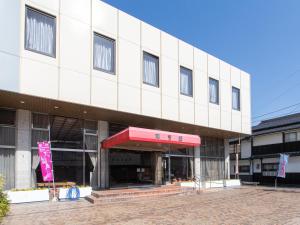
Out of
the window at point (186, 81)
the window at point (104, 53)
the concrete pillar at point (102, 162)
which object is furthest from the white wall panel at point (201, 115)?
the window at point (104, 53)

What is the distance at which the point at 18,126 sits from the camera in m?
15.7

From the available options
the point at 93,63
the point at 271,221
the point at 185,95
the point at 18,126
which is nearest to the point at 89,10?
the point at 93,63

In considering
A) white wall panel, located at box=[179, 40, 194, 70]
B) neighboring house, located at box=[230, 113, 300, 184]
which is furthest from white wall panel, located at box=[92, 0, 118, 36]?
neighboring house, located at box=[230, 113, 300, 184]

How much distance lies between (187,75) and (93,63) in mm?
7647

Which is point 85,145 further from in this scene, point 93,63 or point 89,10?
point 89,10

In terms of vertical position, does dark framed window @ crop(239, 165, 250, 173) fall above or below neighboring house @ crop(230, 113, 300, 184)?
below

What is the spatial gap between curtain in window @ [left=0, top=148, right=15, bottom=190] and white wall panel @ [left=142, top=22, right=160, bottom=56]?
8631 mm

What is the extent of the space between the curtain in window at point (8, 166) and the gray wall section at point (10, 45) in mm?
3502

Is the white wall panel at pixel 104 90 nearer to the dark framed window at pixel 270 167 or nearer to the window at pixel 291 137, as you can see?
the window at pixel 291 137

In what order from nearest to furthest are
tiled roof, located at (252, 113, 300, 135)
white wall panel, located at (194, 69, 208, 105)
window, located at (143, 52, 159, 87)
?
window, located at (143, 52, 159, 87) < white wall panel, located at (194, 69, 208, 105) < tiled roof, located at (252, 113, 300, 135)

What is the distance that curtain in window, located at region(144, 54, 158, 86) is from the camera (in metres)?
19.1

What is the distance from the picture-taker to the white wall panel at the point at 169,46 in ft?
66.3

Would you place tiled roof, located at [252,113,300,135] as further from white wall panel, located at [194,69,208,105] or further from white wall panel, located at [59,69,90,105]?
white wall panel, located at [59,69,90,105]

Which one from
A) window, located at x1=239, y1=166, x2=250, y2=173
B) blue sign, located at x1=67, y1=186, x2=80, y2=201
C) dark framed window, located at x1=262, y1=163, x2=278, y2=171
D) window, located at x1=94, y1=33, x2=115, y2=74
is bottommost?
window, located at x1=239, y1=166, x2=250, y2=173
